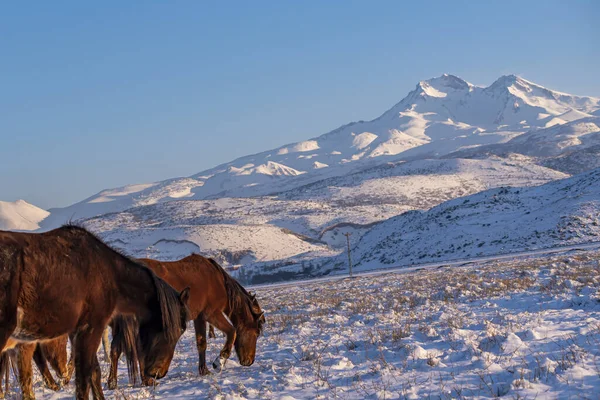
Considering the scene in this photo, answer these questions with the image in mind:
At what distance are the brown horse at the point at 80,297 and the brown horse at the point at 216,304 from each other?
76.6 inches

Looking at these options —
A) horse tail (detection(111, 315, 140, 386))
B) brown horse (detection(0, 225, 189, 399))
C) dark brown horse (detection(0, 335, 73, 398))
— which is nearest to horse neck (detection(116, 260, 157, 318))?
brown horse (detection(0, 225, 189, 399))

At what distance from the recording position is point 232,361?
10.3 m

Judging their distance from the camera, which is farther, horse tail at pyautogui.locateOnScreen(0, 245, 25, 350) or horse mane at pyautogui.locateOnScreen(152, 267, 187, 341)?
horse mane at pyautogui.locateOnScreen(152, 267, 187, 341)

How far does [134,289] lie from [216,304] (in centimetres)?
286

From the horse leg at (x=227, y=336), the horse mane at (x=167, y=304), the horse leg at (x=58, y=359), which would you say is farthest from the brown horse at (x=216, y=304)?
the horse mane at (x=167, y=304)

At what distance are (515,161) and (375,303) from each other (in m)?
190

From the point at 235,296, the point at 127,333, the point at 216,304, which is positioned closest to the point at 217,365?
the point at 216,304

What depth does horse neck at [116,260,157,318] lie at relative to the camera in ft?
23.7

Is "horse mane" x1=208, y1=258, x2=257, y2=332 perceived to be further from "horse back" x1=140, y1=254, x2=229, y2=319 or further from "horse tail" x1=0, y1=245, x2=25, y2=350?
"horse tail" x1=0, y1=245, x2=25, y2=350

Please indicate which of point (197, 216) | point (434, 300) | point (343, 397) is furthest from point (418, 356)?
point (197, 216)

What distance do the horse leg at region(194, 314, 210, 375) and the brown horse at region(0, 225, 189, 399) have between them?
5.65 feet

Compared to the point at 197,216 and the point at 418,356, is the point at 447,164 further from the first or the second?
the point at 418,356

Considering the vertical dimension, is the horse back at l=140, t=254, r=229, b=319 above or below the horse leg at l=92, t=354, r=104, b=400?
above

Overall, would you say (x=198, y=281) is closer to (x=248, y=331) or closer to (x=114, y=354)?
(x=248, y=331)
